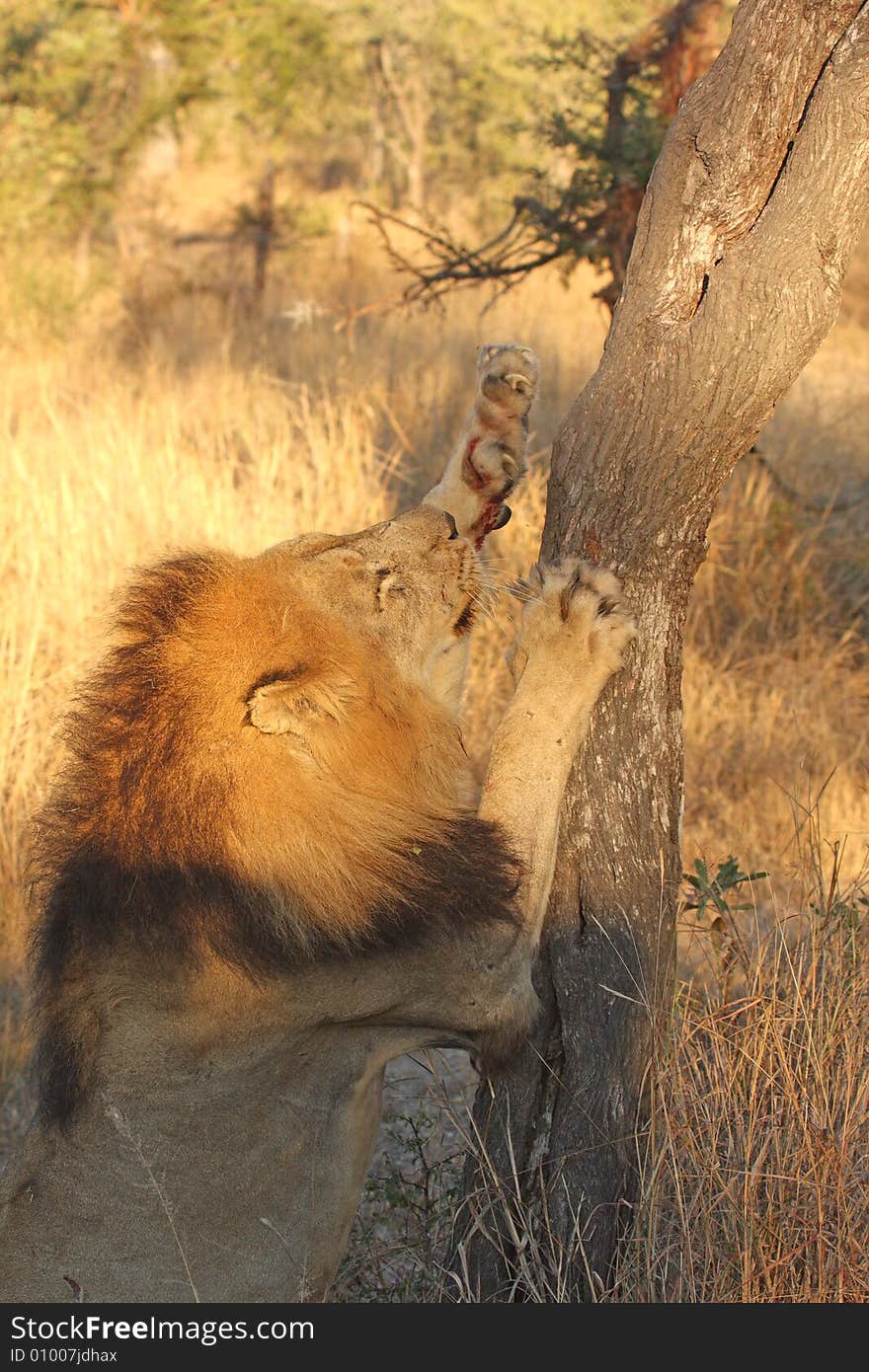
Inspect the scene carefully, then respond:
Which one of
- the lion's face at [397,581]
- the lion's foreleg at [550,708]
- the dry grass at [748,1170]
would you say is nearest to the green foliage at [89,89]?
the lion's face at [397,581]

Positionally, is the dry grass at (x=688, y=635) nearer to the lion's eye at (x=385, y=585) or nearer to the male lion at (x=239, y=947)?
the male lion at (x=239, y=947)

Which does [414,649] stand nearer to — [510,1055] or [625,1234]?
[510,1055]

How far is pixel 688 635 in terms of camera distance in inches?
285

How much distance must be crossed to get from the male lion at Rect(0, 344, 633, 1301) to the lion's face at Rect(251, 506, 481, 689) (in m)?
0.17

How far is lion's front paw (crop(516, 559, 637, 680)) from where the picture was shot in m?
2.69

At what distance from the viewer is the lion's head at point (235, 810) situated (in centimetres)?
245

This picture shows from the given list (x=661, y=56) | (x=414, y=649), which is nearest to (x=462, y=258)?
(x=661, y=56)

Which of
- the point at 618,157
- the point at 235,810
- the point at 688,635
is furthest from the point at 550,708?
the point at 618,157

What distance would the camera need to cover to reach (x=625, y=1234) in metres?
2.74

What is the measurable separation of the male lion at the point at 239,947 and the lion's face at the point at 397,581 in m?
0.17

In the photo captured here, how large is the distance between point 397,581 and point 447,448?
550 centimetres

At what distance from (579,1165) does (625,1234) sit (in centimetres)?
16

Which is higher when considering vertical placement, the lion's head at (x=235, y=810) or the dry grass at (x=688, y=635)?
the lion's head at (x=235, y=810)

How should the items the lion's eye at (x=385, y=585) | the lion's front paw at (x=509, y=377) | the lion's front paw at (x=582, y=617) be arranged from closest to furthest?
the lion's front paw at (x=582, y=617) → the lion's eye at (x=385, y=585) → the lion's front paw at (x=509, y=377)
